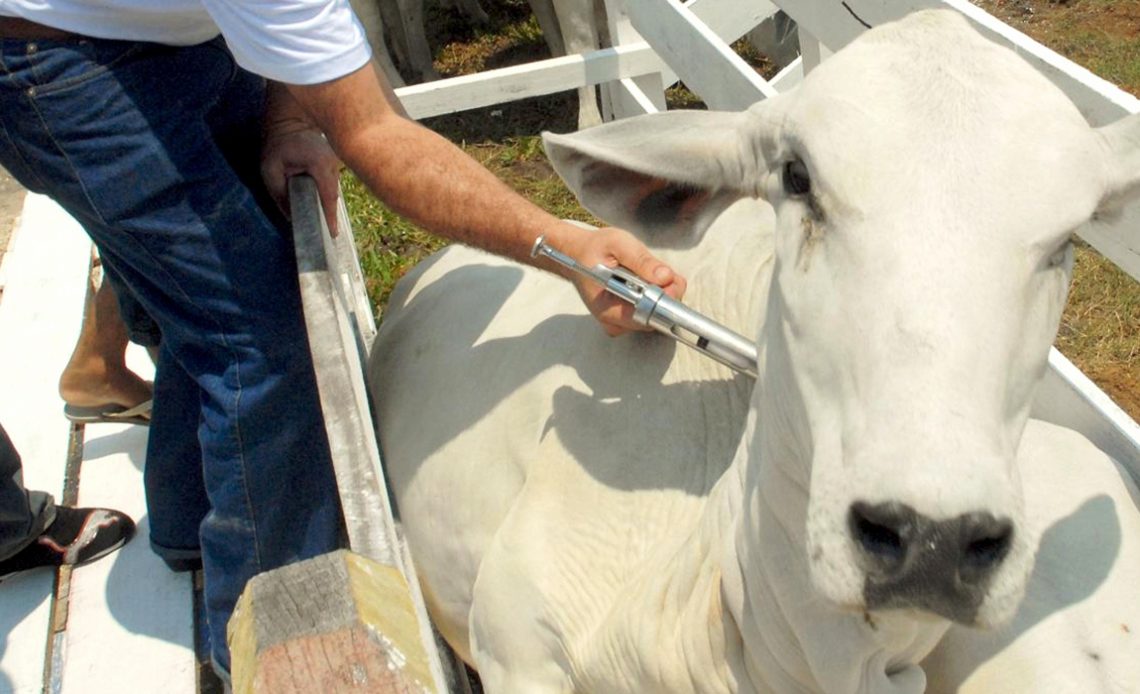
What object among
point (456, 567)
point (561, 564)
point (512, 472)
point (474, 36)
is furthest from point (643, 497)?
point (474, 36)

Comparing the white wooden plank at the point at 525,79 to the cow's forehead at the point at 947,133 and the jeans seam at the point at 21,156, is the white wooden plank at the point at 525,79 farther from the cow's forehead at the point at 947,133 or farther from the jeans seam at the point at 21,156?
the cow's forehead at the point at 947,133

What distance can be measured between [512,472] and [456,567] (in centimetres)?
31

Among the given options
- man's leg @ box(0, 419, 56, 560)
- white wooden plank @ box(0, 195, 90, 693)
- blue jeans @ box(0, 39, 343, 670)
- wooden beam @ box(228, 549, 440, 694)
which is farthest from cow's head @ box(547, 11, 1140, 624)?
white wooden plank @ box(0, 195, 90, 693)

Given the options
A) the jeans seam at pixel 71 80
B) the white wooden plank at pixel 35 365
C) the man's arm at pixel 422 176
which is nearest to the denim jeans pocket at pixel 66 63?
the jeans seam at pixel 71 80

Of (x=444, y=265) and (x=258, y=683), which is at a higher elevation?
(x=258, y=683)

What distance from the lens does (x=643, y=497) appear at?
2393mm

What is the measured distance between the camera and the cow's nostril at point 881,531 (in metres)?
1.46

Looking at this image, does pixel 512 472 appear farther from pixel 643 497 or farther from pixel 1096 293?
pixel 1096 293

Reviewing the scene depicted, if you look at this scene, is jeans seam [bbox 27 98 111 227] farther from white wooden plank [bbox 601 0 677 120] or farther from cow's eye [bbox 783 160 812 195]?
white wooden plank [bbox 601 0 677 120]

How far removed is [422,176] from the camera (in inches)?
101

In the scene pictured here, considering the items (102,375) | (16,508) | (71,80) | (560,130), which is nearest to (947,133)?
(71,80)

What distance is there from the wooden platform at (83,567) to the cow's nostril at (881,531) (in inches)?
94.7

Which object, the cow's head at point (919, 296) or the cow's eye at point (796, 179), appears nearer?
the cow's head at point (919, 296)

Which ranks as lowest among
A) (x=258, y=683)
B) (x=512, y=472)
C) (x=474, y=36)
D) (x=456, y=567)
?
(x=474, y=36)
